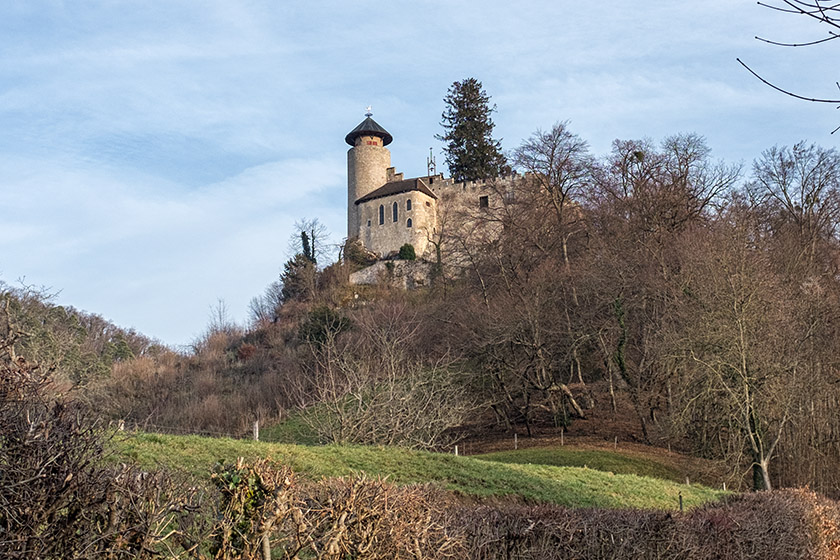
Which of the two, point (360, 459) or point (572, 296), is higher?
point (572, 296)

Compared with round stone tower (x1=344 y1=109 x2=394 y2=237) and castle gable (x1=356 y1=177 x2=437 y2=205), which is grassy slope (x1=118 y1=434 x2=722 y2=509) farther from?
round stone tower (x1=344 y1=109 x2=394 y2=237)

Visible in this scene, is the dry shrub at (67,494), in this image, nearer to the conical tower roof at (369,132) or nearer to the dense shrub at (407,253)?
the dense shrub at (407,253)

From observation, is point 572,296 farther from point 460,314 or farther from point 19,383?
point 19,383

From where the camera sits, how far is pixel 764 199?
140 ft

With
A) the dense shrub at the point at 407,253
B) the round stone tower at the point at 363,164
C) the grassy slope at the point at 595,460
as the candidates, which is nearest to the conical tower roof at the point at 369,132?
the round stone tower at the point at 363,164

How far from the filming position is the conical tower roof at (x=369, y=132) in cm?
6906

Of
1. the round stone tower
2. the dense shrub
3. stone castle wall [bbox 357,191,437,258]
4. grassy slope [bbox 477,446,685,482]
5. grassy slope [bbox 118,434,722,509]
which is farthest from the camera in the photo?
the round stone tower

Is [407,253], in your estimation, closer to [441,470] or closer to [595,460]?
[595,460]

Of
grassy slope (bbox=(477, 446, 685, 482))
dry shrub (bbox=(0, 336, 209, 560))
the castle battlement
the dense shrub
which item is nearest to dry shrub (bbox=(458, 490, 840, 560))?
dry shrub (bbox=(0, 336, 209, 560))

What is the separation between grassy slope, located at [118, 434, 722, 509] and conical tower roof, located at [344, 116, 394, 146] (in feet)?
170

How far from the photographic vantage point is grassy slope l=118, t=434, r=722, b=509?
14484mm

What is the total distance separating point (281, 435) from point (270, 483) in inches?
998

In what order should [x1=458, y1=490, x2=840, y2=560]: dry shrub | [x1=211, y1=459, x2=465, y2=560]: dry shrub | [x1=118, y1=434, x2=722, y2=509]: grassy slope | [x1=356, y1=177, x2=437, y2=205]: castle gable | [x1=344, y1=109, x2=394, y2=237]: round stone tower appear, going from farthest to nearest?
[x1=344, y1=109, x2=394, y2=237]: round stone tower < [x1=356, y1=177, x2=437, y2=205]: castle gable < [x1=118, y1=434, x2=722, y2=509]: grassy slope < [x1=458, y1=490, x2=840, y2=560]: dry shrub < [x1=211, y1=459, x2=465, y2=560]: dry shrub

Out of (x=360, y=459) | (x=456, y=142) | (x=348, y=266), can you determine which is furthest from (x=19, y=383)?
(x=456, y=142)
